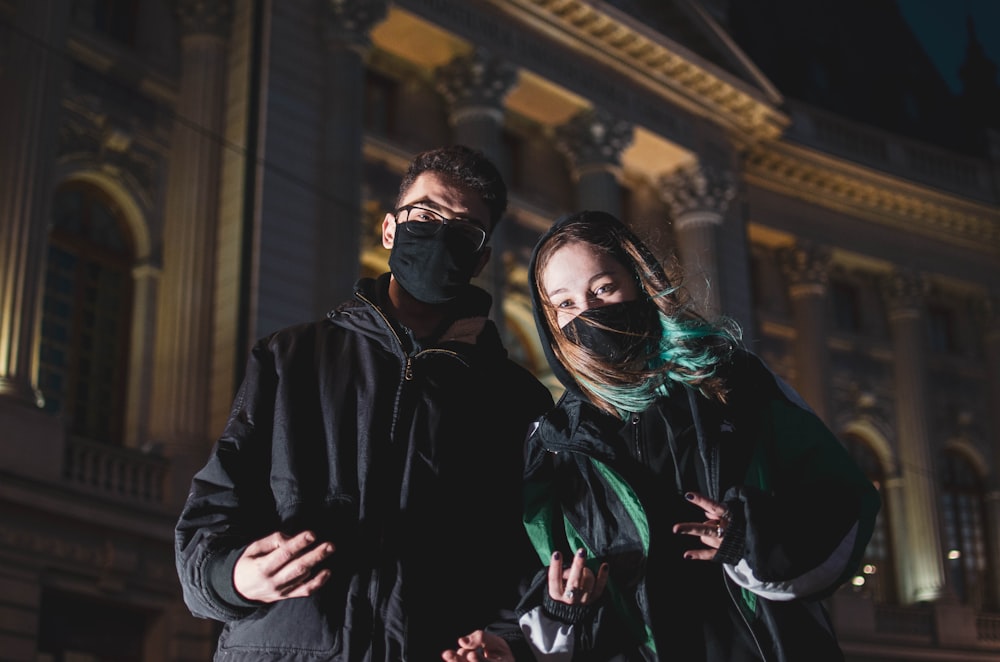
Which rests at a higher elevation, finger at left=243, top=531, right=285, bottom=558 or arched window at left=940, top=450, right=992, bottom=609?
arched window at left=940, top=450, right=992, bottom=609

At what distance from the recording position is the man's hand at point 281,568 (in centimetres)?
307

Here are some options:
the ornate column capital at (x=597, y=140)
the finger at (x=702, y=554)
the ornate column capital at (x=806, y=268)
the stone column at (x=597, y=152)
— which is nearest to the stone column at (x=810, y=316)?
the ornate column capital at (x=806, y=268)

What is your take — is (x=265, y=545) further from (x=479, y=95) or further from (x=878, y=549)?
(x=878, y=549)

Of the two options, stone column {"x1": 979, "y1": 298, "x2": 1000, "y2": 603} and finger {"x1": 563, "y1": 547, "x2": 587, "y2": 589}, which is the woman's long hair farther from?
stone column {"x1": 979, "y1": 298, "x2": 1000, "y2": 603}

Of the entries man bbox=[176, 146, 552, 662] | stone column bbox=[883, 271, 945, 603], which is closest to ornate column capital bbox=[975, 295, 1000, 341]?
stone column bbox=[883, 271, 945, 603]

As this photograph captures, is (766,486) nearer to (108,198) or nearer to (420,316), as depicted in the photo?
(420,316)

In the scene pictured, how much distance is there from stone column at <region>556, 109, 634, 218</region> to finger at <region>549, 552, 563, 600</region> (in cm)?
2049

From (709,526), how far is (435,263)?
3.32 feet

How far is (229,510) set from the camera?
10.9 ft

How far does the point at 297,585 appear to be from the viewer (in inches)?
123

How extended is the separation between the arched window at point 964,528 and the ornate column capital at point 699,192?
7902mm

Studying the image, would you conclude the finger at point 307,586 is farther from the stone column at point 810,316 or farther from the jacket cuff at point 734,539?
the stone column at point 810,316

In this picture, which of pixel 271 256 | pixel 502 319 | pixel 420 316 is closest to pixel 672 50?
pixel 502 319

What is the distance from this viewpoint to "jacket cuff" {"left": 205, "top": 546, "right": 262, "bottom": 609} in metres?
3.19
